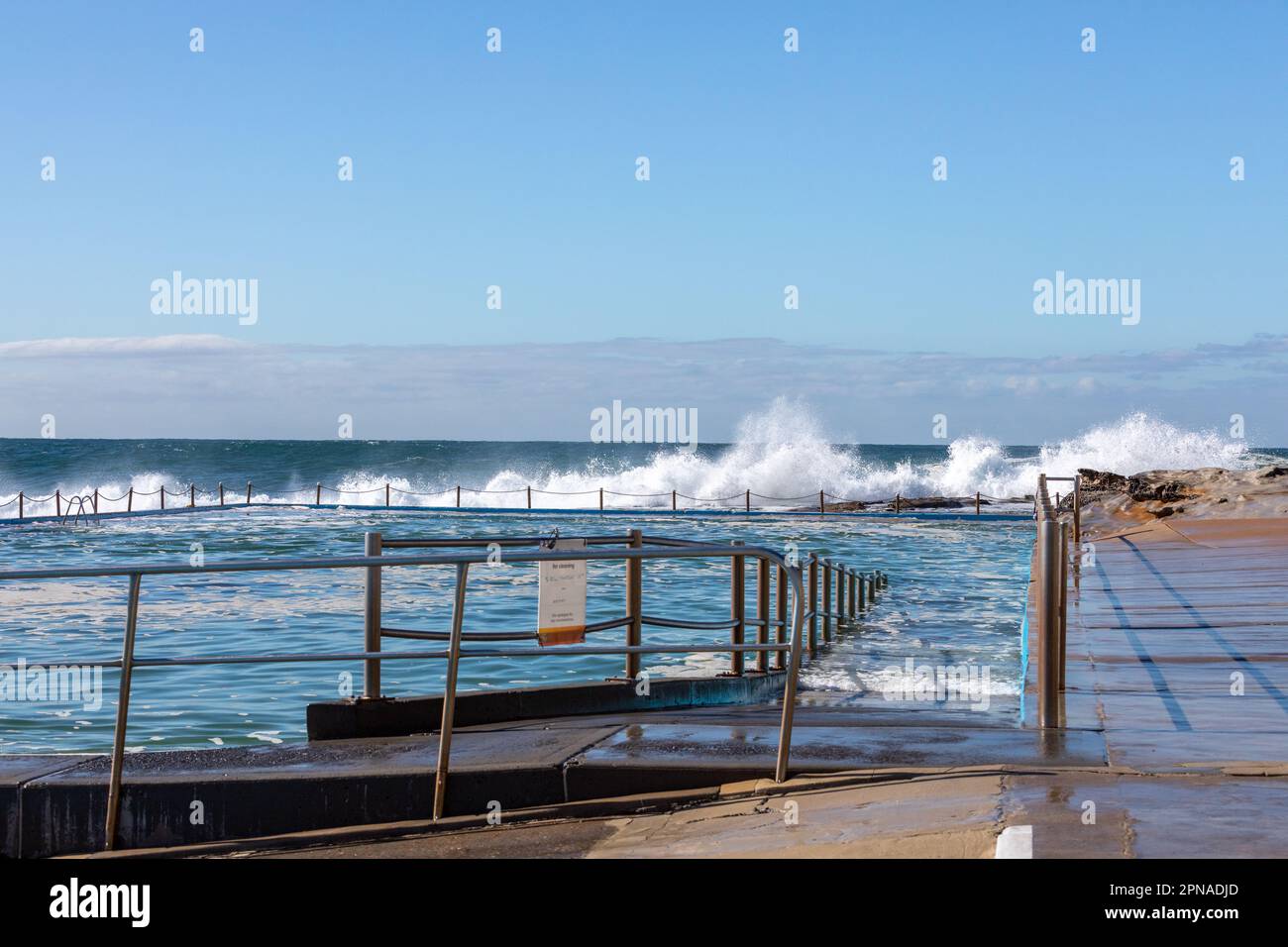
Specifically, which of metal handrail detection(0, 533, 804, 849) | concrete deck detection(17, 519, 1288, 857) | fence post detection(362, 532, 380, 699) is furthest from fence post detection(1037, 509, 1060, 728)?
fence post detection(362, 532, 380, 699)

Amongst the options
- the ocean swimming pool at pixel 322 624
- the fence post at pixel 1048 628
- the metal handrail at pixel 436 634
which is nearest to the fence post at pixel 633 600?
the metal handrail at pixel 436 634

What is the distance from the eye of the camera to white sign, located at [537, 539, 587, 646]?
7539 mm

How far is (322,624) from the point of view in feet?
52.4

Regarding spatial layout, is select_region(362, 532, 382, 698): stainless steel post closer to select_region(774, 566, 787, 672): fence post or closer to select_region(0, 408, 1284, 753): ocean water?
select_region(0, 408, 1284, 753): ocean water

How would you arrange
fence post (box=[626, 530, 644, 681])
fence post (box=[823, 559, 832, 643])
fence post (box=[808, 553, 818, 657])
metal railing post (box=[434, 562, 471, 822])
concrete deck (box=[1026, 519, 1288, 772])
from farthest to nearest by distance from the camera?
fence post (box=[823, 559, 832, 643]), fence post (box=[808, 553, 818, 657]), fence post (box=[626, 530, 644, 681]), concrete deck (box=[1026, 519, 1288, 772]), metal railing post (box=[434, 562, 471, 822])

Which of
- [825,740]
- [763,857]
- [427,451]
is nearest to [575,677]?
[825,740]

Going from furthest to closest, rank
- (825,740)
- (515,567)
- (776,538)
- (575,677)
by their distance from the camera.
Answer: (776,538), (515,567), (575,677), (825,740)

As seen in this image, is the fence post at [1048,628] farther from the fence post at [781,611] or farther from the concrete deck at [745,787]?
the fence post at [781,611]

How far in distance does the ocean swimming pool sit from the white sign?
880 millimetres

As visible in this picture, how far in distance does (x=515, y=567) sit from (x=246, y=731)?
14008 millimetres

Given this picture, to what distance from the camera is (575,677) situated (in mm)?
12492

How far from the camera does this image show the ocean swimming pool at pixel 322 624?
1071cm

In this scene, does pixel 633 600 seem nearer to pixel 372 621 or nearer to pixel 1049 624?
pixel 372 621
